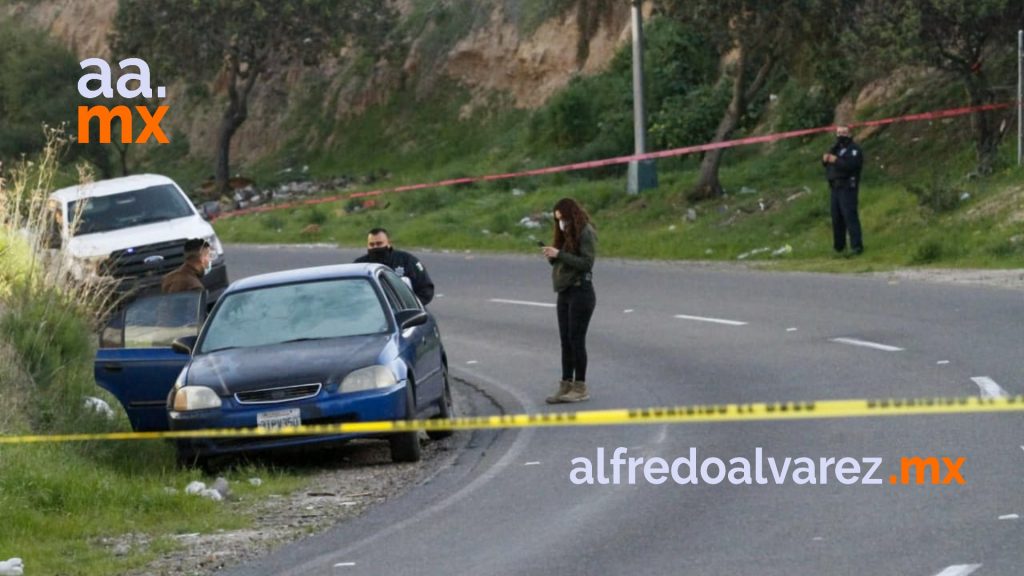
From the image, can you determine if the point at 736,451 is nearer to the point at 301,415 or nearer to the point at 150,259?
the point at 301,415

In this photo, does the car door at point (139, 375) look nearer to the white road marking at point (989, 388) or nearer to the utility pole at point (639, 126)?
the white road marking at point (989, 388)

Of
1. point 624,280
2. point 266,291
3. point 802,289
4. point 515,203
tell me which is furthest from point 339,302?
point 515,203

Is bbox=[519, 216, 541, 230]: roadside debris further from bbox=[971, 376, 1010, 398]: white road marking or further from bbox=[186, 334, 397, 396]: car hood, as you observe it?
bbox=[186, 334, 397, 396]: car hood

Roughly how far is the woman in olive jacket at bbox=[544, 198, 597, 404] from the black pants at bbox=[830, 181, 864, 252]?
11.0 m

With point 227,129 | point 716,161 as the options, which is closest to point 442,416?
point 716,161

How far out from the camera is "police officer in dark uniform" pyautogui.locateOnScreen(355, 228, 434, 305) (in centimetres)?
1764

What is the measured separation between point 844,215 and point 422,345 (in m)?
13.4

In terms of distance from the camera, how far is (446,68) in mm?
56969

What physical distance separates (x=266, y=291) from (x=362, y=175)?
38441 mm

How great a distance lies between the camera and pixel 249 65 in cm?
5553

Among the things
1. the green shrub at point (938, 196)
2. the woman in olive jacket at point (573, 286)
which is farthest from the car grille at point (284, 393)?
the green shrub at point (938, 196)

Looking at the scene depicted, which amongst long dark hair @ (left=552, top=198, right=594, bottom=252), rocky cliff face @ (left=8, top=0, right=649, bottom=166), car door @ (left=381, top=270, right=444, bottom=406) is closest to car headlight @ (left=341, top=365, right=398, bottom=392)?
car door @ (left=381, top=270, right=444, bottom=406)

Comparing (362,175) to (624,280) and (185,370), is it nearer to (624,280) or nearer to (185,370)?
(624,280)

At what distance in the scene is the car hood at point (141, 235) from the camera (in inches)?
983
